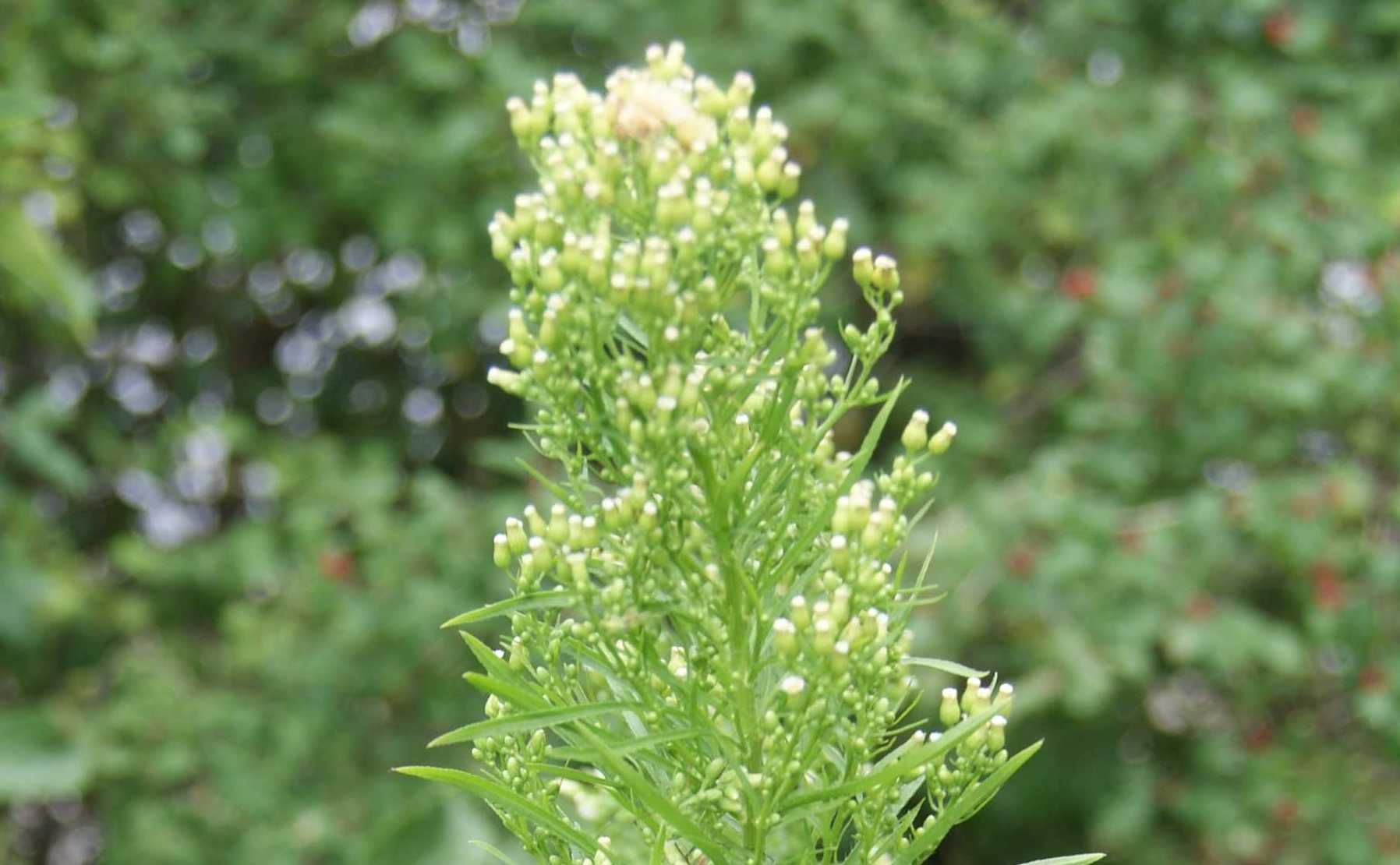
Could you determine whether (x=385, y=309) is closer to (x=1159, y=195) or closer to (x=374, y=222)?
(x=374, y=222)

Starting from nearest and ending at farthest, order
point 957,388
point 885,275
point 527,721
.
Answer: point 527,721
point 885,275
point 957,388

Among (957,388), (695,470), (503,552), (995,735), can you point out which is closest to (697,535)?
(695,470)

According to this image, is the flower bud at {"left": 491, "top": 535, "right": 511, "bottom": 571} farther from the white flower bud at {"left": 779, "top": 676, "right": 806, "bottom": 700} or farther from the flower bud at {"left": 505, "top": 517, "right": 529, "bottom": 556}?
the white flower bud at {"left": 779, "top": 676, "right": 806, "bottom": 700}

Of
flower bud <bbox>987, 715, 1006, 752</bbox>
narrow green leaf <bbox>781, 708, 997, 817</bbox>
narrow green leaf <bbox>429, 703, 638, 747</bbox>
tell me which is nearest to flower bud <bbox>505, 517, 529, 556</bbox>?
narrow green leaf <bbox>429, 703, 638, 747</bbox>

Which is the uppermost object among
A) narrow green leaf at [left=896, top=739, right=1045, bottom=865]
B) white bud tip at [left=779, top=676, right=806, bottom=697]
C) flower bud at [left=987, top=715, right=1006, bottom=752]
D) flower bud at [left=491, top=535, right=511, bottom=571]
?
flower bud at [left=491, top=535, right=511, bottom=571]

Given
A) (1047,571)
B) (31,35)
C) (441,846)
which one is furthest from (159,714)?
(1047,571)

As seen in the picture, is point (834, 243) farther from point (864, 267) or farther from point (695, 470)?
point (695, 470)

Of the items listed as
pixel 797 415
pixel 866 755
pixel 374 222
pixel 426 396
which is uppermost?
pixel 797 415
